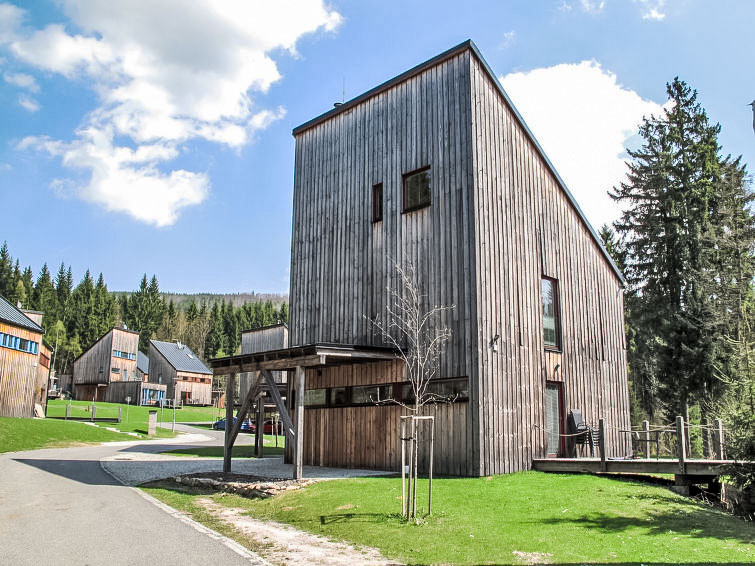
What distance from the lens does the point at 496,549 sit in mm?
7742

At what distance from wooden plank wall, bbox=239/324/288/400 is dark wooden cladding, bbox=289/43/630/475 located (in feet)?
67.3

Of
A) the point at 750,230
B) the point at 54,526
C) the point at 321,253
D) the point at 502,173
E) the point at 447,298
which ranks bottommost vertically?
the point at 54,526

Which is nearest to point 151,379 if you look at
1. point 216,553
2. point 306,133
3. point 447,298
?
point 306,133

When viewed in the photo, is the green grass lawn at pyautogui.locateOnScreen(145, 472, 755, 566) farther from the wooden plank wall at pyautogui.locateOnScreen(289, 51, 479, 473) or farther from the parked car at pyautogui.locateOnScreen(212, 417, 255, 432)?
the parked car at pyautogui.locateOnScreen(212, 417, 255, 432)

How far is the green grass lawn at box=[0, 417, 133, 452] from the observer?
25.5 meters

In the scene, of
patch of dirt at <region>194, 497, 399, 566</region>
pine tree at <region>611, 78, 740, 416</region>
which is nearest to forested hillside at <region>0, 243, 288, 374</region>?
pine tree at <region>611, 78, 740, 416</region>

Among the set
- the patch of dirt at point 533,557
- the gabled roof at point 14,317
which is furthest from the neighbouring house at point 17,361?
the patch of dirt at point 533,557

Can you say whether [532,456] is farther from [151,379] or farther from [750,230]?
[151,379]

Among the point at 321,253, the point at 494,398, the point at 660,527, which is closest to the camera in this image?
the point at 660,527

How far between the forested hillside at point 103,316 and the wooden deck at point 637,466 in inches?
2897

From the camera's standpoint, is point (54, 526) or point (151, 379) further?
point (151, 379)

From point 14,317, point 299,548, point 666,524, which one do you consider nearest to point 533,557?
point 299,548

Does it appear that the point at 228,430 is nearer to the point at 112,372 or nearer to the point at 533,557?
the point at 533,557

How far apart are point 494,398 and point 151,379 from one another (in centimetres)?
6124
